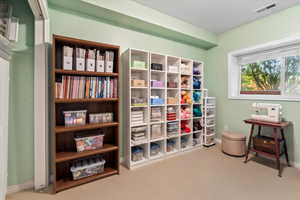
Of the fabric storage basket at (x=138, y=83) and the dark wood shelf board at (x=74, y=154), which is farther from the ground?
the fabric storage basket at (x=138, y=83)

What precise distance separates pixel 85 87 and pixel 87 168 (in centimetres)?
107

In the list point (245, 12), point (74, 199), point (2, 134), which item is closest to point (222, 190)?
point (74, 199)

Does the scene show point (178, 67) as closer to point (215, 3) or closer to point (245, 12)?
point (215, 3)

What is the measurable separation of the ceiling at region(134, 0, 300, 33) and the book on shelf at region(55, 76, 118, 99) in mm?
1340

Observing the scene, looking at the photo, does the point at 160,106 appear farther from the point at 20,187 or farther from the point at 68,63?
the point at 20,187

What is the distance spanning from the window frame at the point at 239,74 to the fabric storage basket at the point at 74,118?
290cm

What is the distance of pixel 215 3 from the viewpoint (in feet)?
6.72

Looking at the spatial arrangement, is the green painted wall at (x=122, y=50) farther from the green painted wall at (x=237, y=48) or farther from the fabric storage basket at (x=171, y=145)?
the fabric storage basket at (x=171, y=145)

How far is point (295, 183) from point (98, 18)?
3.56 m

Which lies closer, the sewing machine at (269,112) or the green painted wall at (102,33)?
the green painted wall at (102,33)

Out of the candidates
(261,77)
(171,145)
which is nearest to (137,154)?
(171,145)

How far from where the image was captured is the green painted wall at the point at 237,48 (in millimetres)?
2113

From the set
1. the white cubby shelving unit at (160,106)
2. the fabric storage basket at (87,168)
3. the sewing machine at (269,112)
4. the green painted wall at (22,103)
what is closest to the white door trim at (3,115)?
the green painted wall at (22,103)

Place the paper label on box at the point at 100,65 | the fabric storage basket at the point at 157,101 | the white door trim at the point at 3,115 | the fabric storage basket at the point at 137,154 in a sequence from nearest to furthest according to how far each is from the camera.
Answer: the white door trim at the point at 3,115 < the paper label on box at the point at 100,65 < the fabric storage basket at the point at 137,154 < the fabric storage basket at the point at 157,101
